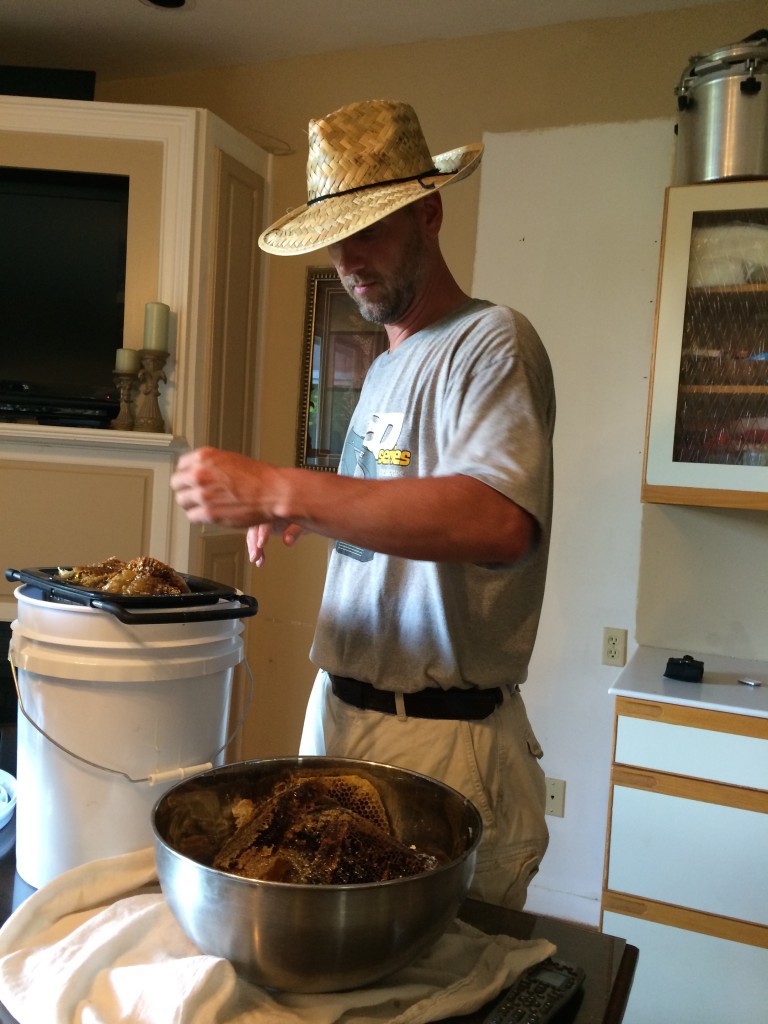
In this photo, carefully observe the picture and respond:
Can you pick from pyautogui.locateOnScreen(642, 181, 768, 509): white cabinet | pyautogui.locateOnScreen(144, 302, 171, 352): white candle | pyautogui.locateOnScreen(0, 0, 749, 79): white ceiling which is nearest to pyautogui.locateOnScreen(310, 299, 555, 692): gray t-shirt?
pyautogui.locateOnScreen(642, 181, 768, 509): white cabinet

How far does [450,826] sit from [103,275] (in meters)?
2.31

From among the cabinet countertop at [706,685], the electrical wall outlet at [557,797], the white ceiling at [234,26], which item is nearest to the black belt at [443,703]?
the cabinet countertop at [706,685]

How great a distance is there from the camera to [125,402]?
249 cm

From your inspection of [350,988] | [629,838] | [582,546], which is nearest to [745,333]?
[582,546]

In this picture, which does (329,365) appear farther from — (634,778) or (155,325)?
(634,778)

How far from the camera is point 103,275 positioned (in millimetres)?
2605

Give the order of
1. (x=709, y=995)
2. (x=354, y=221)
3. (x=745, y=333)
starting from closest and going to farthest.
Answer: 1. (x=354, y=221)
2. (x=709, y=995)
3. (x=745, y=333)

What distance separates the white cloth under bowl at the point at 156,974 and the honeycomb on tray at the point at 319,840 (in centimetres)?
7

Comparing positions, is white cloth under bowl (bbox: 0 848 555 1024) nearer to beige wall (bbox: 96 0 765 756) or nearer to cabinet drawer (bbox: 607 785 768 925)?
cabinet drawer (bbox: 607 785 768 925)

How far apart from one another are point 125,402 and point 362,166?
5.33 feet

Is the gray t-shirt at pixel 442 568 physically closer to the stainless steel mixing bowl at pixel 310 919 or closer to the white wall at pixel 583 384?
the stainless steel mixing bowl at pixel 310 919

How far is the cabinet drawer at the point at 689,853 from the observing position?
5.72 ft

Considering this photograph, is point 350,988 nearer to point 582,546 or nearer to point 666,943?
point 666,943

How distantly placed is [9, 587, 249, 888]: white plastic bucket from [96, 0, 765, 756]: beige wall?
189 cm
